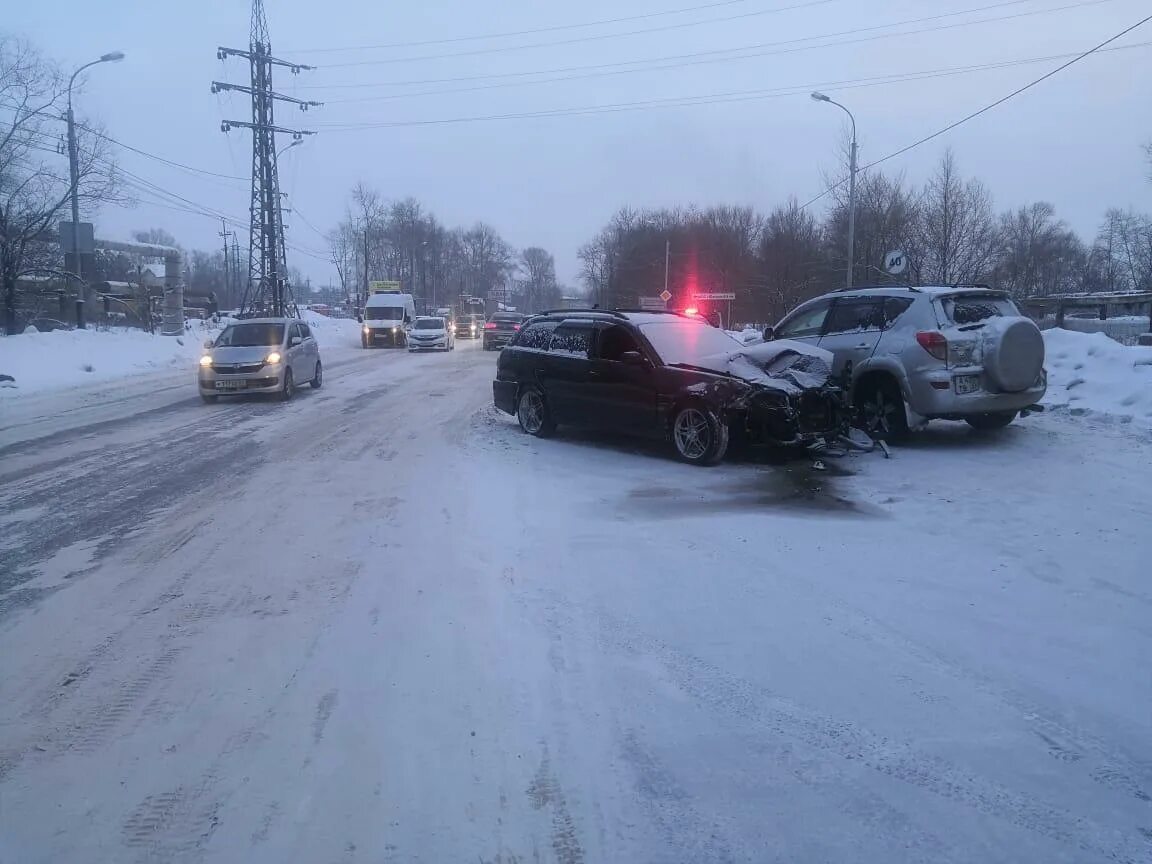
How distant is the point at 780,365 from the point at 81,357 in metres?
20.6

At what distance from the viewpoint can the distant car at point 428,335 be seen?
125ft

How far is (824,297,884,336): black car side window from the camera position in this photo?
434 inches

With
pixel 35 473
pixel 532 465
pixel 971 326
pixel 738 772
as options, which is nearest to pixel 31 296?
pixel 35 473

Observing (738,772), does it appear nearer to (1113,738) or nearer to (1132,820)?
(1132,820)

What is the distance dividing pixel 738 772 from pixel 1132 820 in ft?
4.76

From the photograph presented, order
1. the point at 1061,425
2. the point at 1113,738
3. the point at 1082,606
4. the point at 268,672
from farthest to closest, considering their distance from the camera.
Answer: the point at 1061,425, the point at 1082,606, the point at 268,672, the point at 1113,738

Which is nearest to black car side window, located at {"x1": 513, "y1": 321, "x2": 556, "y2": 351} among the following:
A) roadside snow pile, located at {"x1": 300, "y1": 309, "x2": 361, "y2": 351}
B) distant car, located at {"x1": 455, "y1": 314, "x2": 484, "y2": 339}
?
roadside snow pile, located at {"x1": 300, "y1": 309, "x2": 361, "y2": 351}

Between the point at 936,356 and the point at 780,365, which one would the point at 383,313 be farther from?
the point at 936,356

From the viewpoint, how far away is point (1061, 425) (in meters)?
11.4

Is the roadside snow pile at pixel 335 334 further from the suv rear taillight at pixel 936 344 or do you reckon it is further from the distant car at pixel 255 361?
the suv rear taillight at pixel 936 344

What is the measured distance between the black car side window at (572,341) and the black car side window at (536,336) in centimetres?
13

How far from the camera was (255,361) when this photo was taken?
16.7m

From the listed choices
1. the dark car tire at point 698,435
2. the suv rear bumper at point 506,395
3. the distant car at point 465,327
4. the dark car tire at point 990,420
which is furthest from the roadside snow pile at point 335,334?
the dark car tire at point 990,420

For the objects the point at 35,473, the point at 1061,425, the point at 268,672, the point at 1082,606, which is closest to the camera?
the point at 268,672
